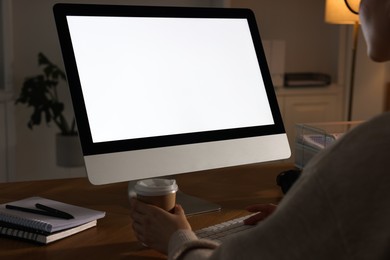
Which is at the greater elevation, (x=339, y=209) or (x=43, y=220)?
(x=339, y=209)

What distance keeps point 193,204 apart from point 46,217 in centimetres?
35

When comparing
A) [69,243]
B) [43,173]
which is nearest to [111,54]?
[69,243]

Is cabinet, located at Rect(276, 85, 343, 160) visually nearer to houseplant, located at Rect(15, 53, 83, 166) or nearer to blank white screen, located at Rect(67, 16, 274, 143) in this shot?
houseplant, located at Rect(15, 53, 83, 166)

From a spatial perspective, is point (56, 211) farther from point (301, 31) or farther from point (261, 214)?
point (301, 31)

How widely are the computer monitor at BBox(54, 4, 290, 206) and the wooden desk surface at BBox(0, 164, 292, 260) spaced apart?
4.2 inches

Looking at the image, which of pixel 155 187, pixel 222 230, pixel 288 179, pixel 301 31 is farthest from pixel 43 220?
pixel 301 31

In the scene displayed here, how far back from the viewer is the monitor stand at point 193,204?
1.44m

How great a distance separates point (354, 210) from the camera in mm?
780

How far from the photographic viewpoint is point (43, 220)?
4.18ft

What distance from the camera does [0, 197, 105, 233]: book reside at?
1245 mm

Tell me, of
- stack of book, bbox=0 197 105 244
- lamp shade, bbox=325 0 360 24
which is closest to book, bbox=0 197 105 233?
stack of book, bbox=0 197 105 244

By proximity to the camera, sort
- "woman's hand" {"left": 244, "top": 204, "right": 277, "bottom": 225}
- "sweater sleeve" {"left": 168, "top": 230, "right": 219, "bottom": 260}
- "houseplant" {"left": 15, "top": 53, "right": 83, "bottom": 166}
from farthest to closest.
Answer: "houseplant" {"left": 15, "top": 53, "right": 83, "bottom": 166}, "woman's hand" {"left": 244, "top": 204, "right": 277, "bottom": 225}, "sweater sleeve" {"left": 168, "top": 230, "right": 219, "bottom": 260}

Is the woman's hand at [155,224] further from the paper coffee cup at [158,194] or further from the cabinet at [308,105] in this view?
the cabinet at [308,105]

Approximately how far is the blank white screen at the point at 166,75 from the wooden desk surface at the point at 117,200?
18 centimetres
